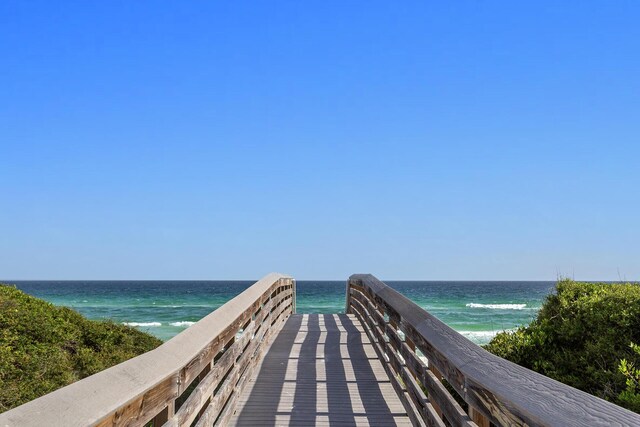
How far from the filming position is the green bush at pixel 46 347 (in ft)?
23.6

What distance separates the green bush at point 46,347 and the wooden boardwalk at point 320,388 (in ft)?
9.24

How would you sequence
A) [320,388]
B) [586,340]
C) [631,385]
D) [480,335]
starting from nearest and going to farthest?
[631,385], [586,340], [320,388], [480,335]

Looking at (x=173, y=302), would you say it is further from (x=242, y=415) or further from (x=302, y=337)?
(x=242, y=415)

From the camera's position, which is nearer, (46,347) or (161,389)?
(161,389)

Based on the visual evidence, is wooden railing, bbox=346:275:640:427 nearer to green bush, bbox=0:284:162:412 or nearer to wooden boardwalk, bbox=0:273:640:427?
wooden boardwalk, bbox=0:273:640:427

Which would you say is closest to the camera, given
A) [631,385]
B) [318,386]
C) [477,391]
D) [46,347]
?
[477,391]

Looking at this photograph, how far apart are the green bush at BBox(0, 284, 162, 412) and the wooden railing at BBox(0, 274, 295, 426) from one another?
9.53ft

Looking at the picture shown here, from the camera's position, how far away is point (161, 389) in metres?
3.05

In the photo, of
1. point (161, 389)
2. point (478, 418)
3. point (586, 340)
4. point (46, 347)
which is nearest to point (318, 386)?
point (586, 340)

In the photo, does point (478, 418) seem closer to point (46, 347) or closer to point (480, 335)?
point (46, 347)

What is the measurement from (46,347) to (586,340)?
24.0 feet

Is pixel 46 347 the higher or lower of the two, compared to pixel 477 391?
lower

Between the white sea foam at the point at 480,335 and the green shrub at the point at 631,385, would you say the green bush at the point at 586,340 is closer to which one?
the green shrub at the point at 631,385

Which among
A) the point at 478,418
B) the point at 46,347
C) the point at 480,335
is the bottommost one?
the point at 480,335
